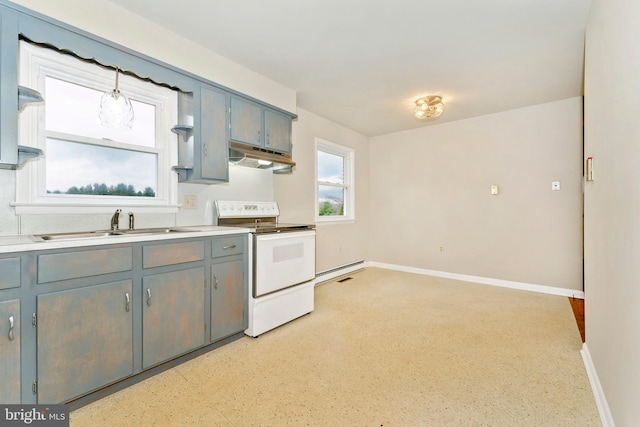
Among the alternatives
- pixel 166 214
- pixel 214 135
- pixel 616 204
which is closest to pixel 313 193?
pixel 214 135

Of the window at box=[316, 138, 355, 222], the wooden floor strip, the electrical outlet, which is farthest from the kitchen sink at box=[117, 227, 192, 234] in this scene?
the wooden floor strip

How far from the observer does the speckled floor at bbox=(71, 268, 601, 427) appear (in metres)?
1.61

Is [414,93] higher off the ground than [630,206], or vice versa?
[414,93]

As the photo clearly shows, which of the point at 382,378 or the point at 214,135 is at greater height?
the point at 214,135

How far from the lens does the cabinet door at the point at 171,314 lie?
1933 mm

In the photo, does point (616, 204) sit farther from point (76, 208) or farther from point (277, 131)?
point (76, 208)

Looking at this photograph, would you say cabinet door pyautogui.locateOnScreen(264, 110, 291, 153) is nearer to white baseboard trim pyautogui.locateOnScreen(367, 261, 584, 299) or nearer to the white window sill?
the white window sill

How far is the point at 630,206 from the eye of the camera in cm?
122

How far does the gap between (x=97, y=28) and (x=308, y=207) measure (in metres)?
2.84

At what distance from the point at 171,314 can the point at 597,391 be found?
2755 millimetres

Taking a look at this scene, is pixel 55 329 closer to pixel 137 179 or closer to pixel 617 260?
pixel 137 179

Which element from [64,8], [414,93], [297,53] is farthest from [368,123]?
[64,8]

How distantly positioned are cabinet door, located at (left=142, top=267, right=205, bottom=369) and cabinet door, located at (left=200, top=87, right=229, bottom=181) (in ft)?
3.00

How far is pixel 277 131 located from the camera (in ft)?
10.6
